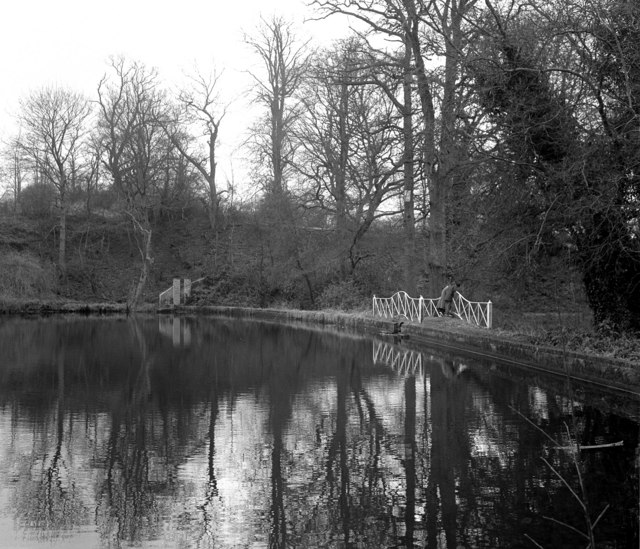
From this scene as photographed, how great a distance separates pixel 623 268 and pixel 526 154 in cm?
292

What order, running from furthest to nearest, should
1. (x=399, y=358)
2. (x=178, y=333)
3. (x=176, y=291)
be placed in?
(x=176, y=291), (x=178, y=333), (x=399, y=358)

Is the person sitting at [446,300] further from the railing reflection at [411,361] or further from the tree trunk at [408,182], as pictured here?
the tree trunk at [408,182]

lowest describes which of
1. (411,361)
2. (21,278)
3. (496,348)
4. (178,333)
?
(411,361)

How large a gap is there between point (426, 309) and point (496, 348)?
8.48m

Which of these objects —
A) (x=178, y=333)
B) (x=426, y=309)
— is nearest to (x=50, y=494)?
(x=426, y=309)

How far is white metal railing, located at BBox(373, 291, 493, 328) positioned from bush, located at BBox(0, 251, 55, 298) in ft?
71.6

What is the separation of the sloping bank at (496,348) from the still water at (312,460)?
19.7 inches

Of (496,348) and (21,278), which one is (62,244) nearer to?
(21,278)

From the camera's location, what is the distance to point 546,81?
48.4 ft

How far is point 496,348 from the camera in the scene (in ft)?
56.1

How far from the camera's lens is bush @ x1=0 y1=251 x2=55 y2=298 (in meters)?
42.3

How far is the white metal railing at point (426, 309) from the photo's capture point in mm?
21344

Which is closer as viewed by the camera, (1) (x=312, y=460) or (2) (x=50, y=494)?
(2) (x=50, y=494)

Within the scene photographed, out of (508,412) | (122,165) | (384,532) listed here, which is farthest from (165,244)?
(384,532)
